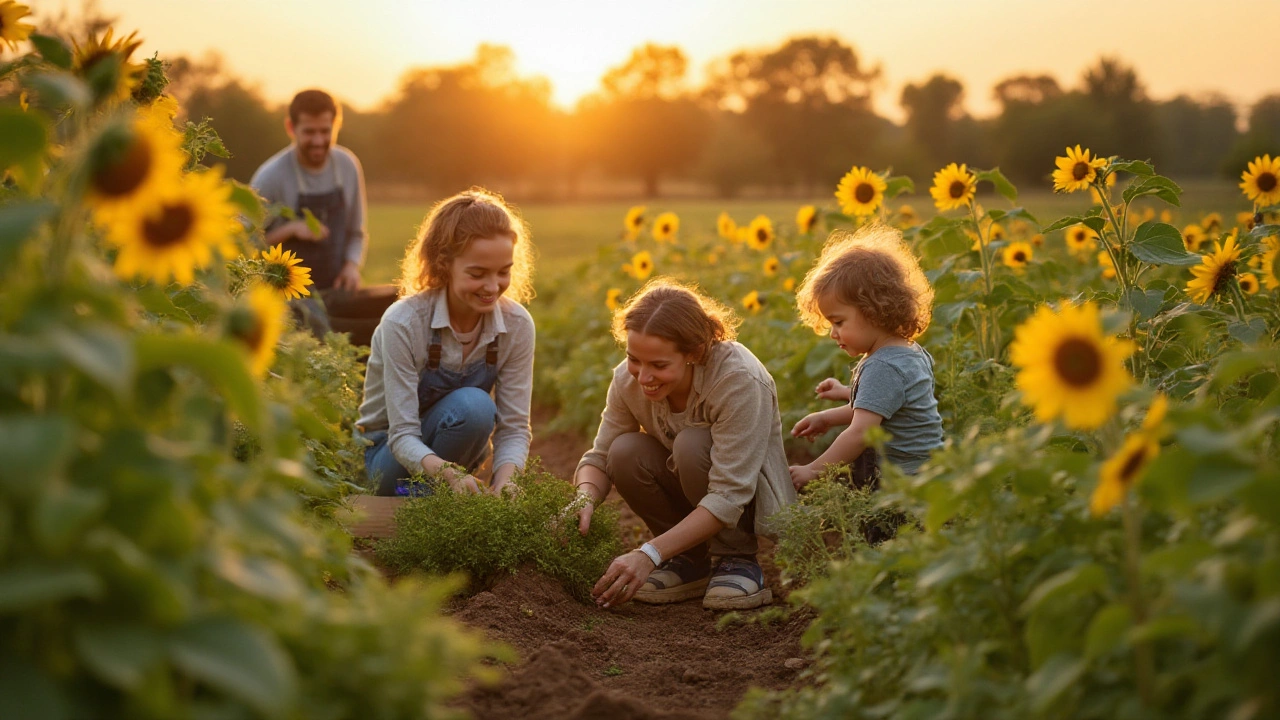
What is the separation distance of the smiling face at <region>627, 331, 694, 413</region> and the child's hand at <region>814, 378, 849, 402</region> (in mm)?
620

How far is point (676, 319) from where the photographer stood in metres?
3.22

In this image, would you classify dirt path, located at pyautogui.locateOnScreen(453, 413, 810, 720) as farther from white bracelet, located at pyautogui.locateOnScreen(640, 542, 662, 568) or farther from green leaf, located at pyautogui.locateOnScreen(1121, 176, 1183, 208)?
green leaf, located at pyautogui.locateOnScreen(1121, 176, 1183, 208)

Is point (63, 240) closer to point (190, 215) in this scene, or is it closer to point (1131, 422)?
point (190, 215)

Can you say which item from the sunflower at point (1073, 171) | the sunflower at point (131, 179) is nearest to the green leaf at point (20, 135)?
the sunflower at point (131, 179)

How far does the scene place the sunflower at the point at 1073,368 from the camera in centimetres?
154

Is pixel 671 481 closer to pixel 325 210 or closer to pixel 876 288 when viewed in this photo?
pixel 876 288

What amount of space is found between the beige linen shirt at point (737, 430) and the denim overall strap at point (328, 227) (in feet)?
10.9

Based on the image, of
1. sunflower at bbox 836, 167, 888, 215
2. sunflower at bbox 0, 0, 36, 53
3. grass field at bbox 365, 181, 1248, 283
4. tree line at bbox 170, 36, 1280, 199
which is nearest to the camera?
sunflower at bbox 0, 0, 36, 53

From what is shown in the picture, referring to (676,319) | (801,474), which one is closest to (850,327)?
(801,474)

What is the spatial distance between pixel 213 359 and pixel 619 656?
1.83 m

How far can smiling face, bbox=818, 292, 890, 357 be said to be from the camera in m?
3.43

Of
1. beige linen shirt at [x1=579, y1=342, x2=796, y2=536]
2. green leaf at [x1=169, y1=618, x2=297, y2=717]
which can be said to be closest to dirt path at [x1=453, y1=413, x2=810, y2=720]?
beige linen shirt at [x1=579, y1=342, x2=796, y2=536]

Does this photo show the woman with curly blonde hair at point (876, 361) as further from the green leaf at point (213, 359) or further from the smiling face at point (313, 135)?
the smiling face at point (313, 135)

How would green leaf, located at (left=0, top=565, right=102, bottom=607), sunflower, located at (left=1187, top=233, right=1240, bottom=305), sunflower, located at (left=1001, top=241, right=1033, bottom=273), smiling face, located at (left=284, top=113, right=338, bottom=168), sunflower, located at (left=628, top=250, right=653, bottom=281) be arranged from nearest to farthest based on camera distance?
green leaf, located at (left=0, top=565, right=102, bottom=607)
sunflower, located at (left=1187, top=233, right=1240, bottom=305)
sunflower, located at (left=1001, top=241, right=1033, bottom=273)
smiling face, located at (left=284, top=113, right=338, bottom=168)
sunflower, located at (left=628, top=250, right=653, bottom=281)
